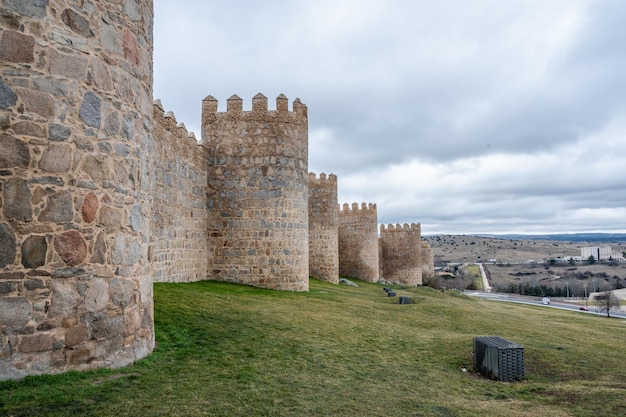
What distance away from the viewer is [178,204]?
14.3 metres

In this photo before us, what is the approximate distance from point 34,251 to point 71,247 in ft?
1.28

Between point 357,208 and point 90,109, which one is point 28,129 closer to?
point 90,109

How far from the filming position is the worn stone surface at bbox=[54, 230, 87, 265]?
18.0 feet

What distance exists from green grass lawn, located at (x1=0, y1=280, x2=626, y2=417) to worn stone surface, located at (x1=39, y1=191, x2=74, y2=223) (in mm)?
1756

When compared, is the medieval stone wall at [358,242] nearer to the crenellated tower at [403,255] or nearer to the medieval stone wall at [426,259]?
the crenellated tower at [403,255]

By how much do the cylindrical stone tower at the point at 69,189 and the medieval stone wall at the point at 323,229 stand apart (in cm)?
2104

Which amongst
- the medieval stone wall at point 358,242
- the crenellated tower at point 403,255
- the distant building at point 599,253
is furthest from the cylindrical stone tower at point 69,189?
the distant building at point 599,253

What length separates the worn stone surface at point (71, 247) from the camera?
5496mm

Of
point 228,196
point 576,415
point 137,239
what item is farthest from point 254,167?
point 576,415

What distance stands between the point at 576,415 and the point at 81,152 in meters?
6.69

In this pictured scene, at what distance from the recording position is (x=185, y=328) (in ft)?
27.8

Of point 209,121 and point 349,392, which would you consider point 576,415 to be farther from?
point 209,121

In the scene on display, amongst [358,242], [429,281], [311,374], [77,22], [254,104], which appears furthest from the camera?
[429,281]

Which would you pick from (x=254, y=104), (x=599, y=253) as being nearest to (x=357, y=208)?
(x=254, y=104)
